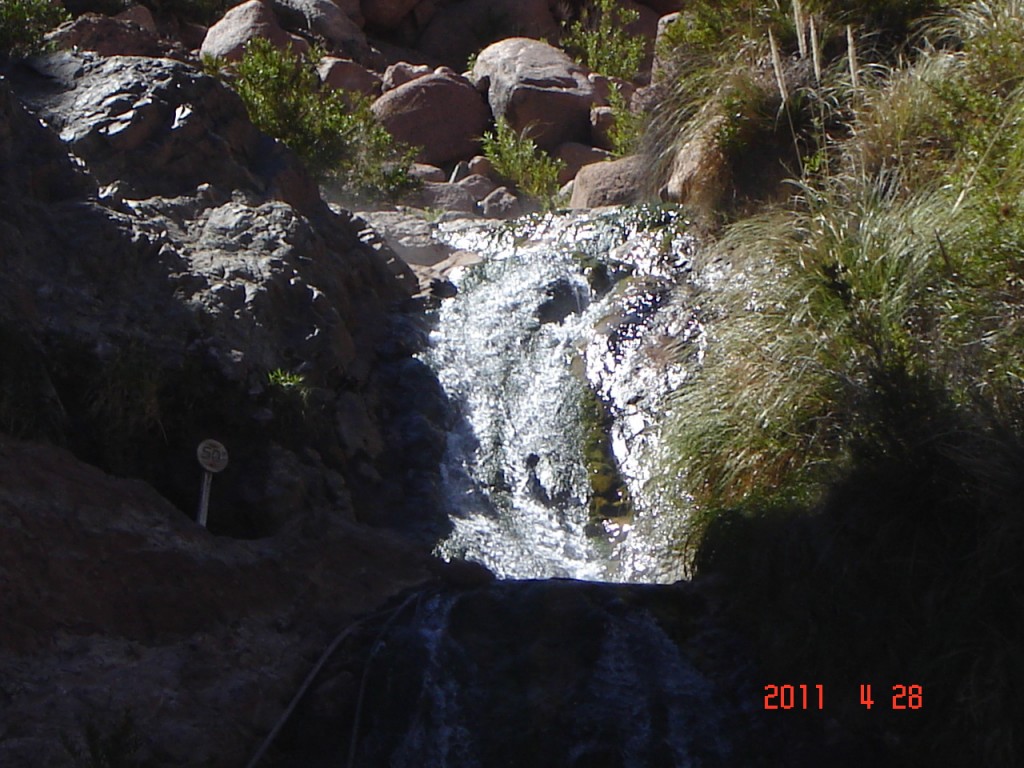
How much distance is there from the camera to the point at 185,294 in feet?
22.8

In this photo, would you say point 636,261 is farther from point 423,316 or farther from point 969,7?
point 969,7

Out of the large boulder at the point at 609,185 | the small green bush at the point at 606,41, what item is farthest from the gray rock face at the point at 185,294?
the small green bush at the point at 606,41

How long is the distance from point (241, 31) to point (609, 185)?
8.26 m

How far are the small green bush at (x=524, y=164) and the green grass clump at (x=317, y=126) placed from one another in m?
1.53

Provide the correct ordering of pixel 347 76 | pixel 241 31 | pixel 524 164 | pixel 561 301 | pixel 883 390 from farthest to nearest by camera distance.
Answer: pixel 347 76 → pixel 241 31 → pixel 524 164 → pixel 561 301 → pixel 883 390

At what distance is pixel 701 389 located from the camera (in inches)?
265

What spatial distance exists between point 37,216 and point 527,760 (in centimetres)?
428

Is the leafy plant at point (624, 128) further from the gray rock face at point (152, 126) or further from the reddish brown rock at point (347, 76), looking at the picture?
the reddish brown rock at point (347, 76)

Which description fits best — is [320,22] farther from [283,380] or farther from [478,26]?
[283,380]

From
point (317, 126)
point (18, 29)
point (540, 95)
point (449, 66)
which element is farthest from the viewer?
point (449, 66)

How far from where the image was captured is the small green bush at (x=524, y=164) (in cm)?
1384

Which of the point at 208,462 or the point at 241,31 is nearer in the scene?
the point at 208,462

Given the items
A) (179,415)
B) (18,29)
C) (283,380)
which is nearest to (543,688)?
(179,415)
